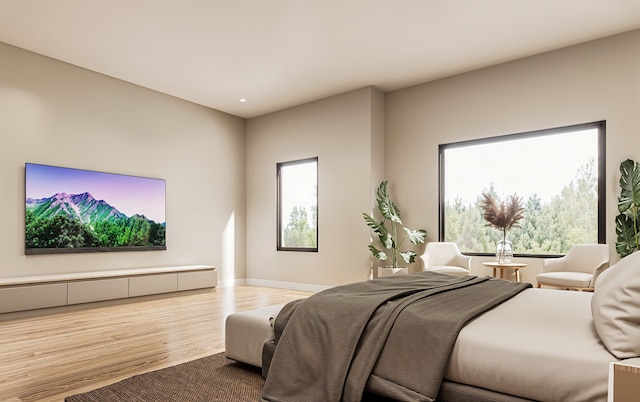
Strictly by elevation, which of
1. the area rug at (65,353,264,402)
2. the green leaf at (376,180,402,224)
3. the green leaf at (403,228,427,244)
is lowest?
the area rug at (65,353,264,402)

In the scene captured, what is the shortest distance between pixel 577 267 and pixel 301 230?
391cm

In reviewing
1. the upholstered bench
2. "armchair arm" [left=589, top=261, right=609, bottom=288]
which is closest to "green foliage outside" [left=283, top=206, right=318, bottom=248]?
"armchair arm" [left=589, top=261, right=609, bottom=288]

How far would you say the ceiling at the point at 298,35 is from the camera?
4.04 meters

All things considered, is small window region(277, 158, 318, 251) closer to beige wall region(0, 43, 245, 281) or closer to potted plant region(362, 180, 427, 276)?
beige wall region(0, 43, 245, 281)

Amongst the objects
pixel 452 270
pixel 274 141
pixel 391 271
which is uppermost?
pixel 274 141

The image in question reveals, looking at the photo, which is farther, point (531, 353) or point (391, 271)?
point (391, 271)

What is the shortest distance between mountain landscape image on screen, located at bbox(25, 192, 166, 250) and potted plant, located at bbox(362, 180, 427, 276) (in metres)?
3.16

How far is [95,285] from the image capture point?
5086 mm

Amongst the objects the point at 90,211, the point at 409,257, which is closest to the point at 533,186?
the point at 409,257

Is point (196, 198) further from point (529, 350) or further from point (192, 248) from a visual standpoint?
point (529, 350)

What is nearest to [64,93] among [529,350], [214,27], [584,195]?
[214,27]

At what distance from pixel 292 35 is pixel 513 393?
3.98m

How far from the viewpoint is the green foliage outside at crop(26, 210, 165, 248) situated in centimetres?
502

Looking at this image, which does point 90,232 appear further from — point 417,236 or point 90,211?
point 417,236
